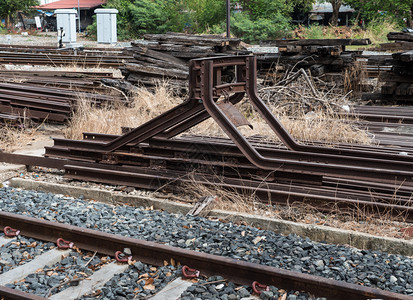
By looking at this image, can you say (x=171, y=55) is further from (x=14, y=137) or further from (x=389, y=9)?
(x=389, y=9)

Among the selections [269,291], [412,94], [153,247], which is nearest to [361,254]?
[269,291]

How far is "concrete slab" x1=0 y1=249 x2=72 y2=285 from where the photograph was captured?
446 centimetres

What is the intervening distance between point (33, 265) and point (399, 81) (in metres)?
11.8

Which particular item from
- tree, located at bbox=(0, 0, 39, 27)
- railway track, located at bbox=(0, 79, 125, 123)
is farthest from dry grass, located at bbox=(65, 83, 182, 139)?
tree, located at bbox=(0, 0, 39, 27)

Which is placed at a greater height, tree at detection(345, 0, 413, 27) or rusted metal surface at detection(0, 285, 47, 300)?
tree at detection(345, 0, 413, 27)

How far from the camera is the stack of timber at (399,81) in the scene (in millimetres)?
13719

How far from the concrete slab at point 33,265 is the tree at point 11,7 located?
183 ft

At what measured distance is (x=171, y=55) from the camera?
44.9 feet

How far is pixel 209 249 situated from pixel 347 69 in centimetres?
1141

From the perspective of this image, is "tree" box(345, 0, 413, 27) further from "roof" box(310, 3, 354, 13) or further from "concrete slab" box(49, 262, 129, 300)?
"concrete slab" box(49, 262, 129, 300)

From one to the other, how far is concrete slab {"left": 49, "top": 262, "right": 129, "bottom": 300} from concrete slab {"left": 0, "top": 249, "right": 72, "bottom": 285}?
52 centimetres

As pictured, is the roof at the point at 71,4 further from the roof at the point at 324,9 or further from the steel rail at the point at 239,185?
the steel rail at the point at 239,185

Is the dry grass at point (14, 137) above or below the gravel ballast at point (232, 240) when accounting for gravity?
above

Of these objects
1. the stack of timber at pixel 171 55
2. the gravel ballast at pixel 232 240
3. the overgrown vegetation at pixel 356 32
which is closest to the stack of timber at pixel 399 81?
the stack of timber at pixel 171 55
